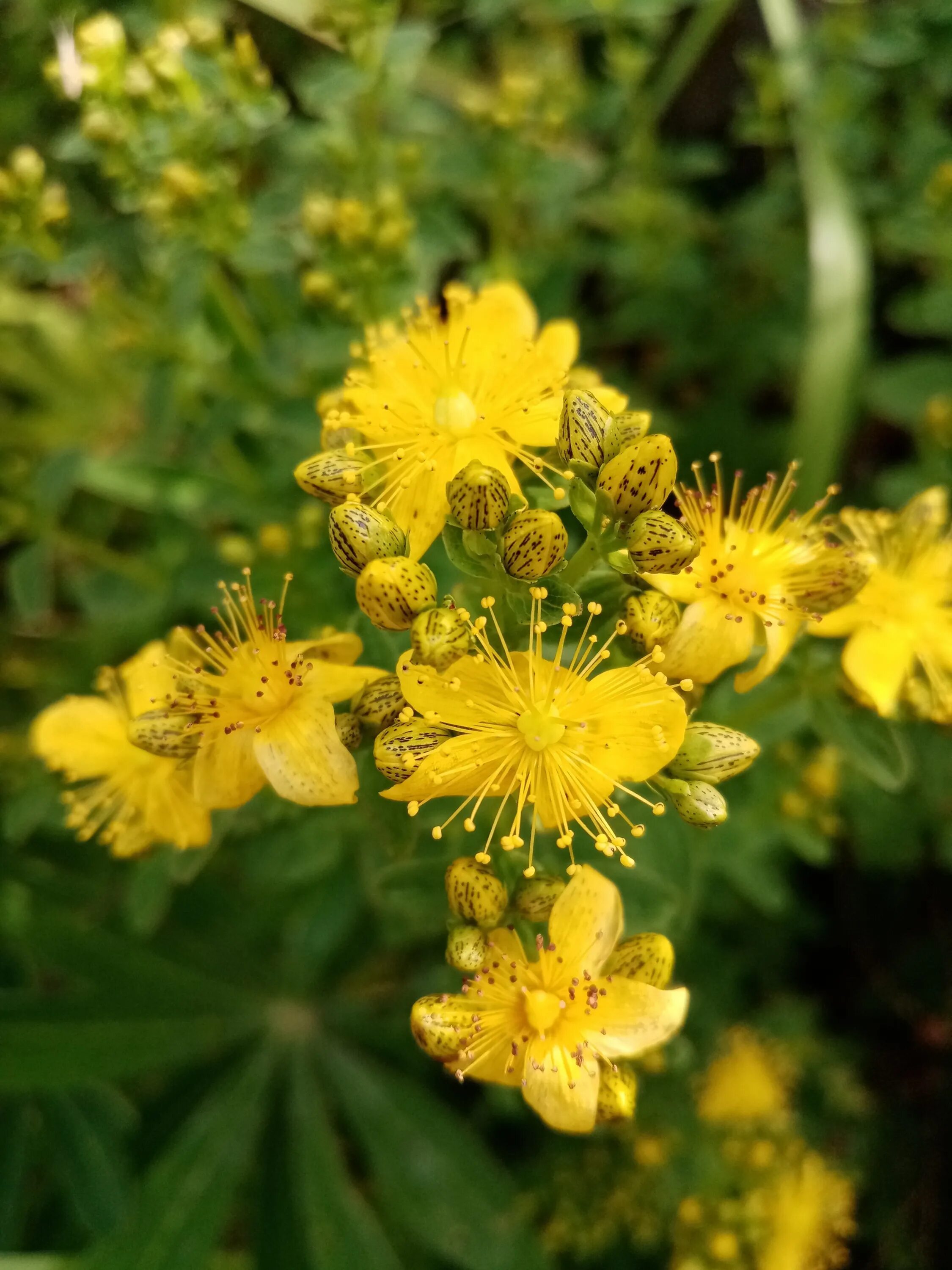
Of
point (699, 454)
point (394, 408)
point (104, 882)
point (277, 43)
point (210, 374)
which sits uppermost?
point (277, 43)

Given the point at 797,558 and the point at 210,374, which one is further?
the point at 210,374

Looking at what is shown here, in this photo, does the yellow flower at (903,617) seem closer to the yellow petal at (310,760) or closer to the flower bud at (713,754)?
the flower bud at (713,754)

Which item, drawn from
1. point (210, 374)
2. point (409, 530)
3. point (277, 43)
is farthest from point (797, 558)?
point (277, 43)

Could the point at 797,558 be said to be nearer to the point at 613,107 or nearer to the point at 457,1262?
the point at 613,107

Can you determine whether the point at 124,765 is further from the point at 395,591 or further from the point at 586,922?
the point at 586,922

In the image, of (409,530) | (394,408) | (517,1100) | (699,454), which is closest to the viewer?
(409,530)
